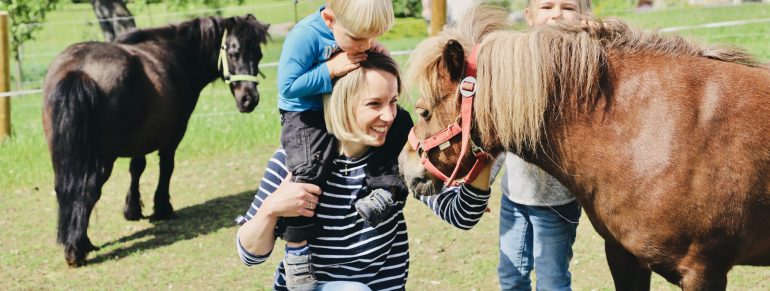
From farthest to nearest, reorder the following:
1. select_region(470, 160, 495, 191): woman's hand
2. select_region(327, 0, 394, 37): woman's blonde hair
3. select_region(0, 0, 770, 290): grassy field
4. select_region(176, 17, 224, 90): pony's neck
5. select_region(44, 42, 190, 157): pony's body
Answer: select_region(176, 17, 224, 90): pony's neck < select_region(44, 42, 190, 157): pony's body < select_region(0, 0, 770, 290): grassy field < select_region(470, 160, 495, 191): woman's hand < select_region(327, 0, 394, 37): woman's blonde hair

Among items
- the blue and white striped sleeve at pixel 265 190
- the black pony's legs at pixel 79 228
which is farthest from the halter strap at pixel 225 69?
the blue and white striped sleeve at pixel 265 190

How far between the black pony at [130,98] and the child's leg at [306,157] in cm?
302

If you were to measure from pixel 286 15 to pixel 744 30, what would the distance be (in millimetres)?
9538

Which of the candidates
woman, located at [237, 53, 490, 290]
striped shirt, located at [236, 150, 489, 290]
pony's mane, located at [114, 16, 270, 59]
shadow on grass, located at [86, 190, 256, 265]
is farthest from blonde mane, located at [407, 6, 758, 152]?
pony's mane, located at [114, 16, 270, 59]

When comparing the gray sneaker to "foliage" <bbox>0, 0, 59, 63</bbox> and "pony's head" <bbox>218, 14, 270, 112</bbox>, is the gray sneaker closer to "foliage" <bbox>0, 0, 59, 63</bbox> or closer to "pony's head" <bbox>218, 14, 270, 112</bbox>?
"pony's head" <bbox>218, 14, 270, 112</bbox>

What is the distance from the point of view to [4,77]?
8.40 meters

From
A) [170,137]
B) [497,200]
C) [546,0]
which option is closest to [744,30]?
[497,200]

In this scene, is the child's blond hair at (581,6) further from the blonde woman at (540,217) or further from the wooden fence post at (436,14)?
the wooden fence post at (436,14)

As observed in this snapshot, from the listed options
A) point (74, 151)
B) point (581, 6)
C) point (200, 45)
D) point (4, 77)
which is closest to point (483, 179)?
point (581, 6)

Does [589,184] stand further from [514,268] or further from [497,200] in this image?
[497,200]

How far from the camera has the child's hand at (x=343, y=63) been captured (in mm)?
2588

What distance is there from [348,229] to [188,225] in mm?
3982

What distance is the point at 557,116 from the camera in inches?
103

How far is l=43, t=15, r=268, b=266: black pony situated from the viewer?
530 centimetres
